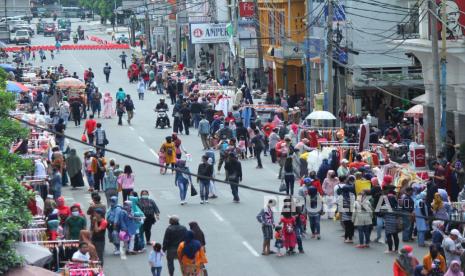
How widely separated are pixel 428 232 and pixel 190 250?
257 inches

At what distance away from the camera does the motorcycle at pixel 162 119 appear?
168 feet

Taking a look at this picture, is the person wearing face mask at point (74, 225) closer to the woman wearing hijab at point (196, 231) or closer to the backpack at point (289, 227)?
the woman wearing hijab at point (196, 231)

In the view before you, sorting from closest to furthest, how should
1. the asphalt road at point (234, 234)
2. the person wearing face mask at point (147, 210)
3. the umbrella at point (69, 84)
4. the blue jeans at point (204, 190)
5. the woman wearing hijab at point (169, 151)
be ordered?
the asphalt road at point (234, 234) → the person wearing face mask at point (147, 210) → the blue jeans at point (204, 190) → the woman wearing hijab at point (169, 151) → the umbrella at point (69, 84)

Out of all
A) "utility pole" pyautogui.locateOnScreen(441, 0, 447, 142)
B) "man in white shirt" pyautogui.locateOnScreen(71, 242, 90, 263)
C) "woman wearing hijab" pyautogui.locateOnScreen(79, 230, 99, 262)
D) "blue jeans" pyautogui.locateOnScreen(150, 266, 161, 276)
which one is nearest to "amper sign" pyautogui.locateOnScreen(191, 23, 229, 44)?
"utility pole" pyautogui.locateOnScreen(441, 0, 447, 142)

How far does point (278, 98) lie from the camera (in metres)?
56.9

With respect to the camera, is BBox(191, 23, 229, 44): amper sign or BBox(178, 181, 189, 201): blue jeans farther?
BBox(191, 23, 229, 44): amper sign

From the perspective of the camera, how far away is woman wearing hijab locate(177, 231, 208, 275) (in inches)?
926

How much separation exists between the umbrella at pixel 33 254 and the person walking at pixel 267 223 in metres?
7.31

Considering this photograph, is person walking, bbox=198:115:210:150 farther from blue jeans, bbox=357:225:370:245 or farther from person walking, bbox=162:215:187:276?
person walking, bbox=162:215:187:276

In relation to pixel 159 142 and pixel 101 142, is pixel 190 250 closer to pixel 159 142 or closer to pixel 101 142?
pixel 101 142

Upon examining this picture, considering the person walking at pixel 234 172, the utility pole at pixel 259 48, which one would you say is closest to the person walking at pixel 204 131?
the person walking at pixel 234 172

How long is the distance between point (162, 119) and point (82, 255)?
2863 centimetres

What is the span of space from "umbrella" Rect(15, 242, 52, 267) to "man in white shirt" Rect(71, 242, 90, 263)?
2.06 meters

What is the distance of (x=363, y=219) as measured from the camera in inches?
1093
